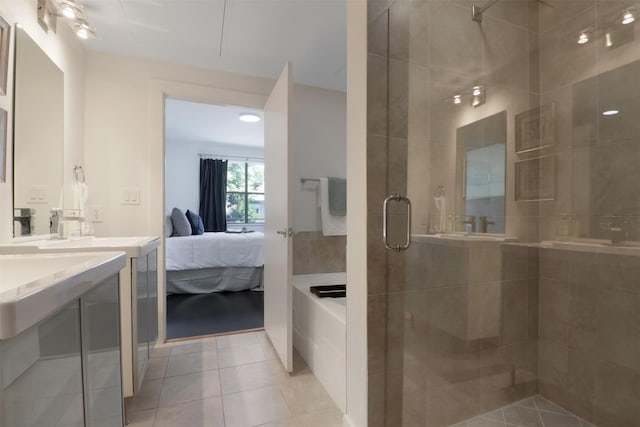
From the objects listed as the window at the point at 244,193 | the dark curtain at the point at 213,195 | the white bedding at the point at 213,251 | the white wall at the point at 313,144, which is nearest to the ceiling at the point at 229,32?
the white wall at the point at 313,144

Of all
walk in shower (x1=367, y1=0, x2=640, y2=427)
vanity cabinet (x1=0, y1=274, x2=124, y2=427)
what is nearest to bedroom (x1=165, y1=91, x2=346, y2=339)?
walk in shower (x1=367, y1=0, x2=640, y2=427)

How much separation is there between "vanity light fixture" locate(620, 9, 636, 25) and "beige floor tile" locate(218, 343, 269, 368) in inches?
101

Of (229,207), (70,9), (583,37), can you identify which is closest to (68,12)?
(70,9)

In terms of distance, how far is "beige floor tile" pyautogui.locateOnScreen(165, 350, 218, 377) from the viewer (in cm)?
194

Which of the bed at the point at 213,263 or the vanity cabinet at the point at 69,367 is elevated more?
the vanity cabinet at the point at 69,367

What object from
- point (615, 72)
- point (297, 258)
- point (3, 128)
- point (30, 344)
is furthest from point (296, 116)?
point (30, 344)

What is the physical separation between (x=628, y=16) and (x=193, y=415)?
2627mm

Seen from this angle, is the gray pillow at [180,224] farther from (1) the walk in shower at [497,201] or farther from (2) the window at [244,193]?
(1) the walk in shower at [497,201]

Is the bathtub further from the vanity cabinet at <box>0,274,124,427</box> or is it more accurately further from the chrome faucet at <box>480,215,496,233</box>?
the vanity cabinet at <box>0,274,124,427</box>

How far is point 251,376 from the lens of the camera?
6.16 ft

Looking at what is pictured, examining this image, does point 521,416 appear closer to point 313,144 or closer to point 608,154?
point 608,154

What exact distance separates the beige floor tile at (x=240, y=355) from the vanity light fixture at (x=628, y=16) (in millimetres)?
2577

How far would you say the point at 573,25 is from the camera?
4.51 feet

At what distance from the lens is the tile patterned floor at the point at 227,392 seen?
1.49m
